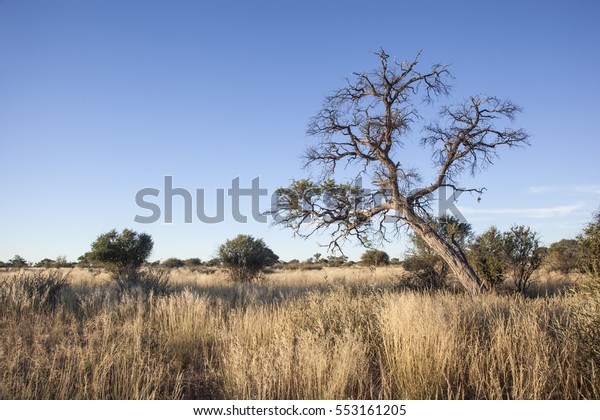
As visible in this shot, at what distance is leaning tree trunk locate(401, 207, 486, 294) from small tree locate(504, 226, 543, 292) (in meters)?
3.16

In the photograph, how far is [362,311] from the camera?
22.5 feet

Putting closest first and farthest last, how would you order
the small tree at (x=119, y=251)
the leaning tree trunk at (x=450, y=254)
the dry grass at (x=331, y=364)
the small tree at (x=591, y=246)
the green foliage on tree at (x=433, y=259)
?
1. the dry grass at (x=331, y=364)
2. the small tree at (x=591, y=246)
3. the leaning tree trunk at (x=450, y=254)
4. the green foliage on tree at (x=433, y=259)
5. the small tree at (x=119, y=251)

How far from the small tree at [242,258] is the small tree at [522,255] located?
14.1m

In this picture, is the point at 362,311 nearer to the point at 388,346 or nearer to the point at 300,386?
the point at 388,346

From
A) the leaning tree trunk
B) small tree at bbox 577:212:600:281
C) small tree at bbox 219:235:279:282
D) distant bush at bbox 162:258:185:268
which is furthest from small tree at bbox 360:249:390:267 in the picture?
small tree at bbox 577:212:600:281

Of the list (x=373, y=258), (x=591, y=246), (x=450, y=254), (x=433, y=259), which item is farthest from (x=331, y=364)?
(x=373, y=258)

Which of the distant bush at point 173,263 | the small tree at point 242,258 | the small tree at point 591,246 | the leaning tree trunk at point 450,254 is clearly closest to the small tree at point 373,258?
the small tree at point 242,258

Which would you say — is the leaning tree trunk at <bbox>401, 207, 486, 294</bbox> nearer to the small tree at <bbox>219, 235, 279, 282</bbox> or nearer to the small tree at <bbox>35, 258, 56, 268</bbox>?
the small tree at <bbox>219, 235, 279, 282</bbox>

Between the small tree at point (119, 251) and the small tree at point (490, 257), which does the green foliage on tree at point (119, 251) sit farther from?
the small tree at point (490, 257)

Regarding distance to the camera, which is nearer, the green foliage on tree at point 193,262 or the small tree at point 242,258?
the small tree at point 242,258

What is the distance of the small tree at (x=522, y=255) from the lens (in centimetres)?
1350

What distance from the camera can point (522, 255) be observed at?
13.5m
